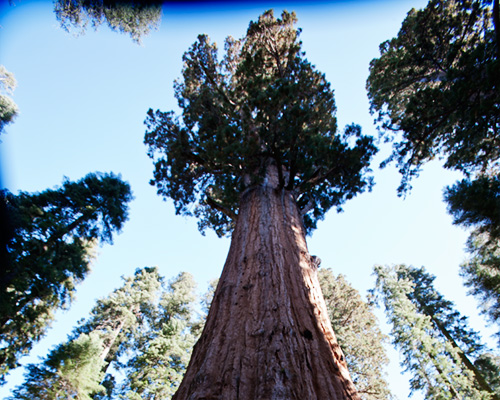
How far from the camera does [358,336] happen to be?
44.2ft

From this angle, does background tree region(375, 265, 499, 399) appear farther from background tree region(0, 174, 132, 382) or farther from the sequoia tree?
background tree region(0, 174, 132, 382)

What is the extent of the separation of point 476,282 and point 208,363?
19434mm

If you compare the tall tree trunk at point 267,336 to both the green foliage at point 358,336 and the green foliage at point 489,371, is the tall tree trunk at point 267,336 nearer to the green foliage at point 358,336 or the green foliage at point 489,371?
the green foliage at point 358,336

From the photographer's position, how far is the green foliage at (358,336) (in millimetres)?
11617

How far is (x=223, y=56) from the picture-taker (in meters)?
12.3

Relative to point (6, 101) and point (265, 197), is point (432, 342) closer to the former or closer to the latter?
point (265, 197)

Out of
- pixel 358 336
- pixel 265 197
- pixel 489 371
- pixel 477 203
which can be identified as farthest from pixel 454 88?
pixel 489 371

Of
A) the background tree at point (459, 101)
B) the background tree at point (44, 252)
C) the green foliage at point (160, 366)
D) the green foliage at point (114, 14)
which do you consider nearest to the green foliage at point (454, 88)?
the background tree at point (459, 101)

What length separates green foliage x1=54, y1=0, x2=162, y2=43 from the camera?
7.72 meters

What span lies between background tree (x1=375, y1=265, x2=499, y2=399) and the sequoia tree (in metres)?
9.66

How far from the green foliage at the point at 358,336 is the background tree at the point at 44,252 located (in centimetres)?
1291

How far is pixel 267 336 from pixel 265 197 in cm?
327

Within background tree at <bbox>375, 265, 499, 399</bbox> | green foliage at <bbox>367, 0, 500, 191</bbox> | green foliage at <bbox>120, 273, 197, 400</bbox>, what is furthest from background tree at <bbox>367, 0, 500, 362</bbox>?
green foliage at <bbox>120, 273, 197, 400</bbox>

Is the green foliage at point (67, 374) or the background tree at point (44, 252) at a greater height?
the background tree at point (44, 252)
